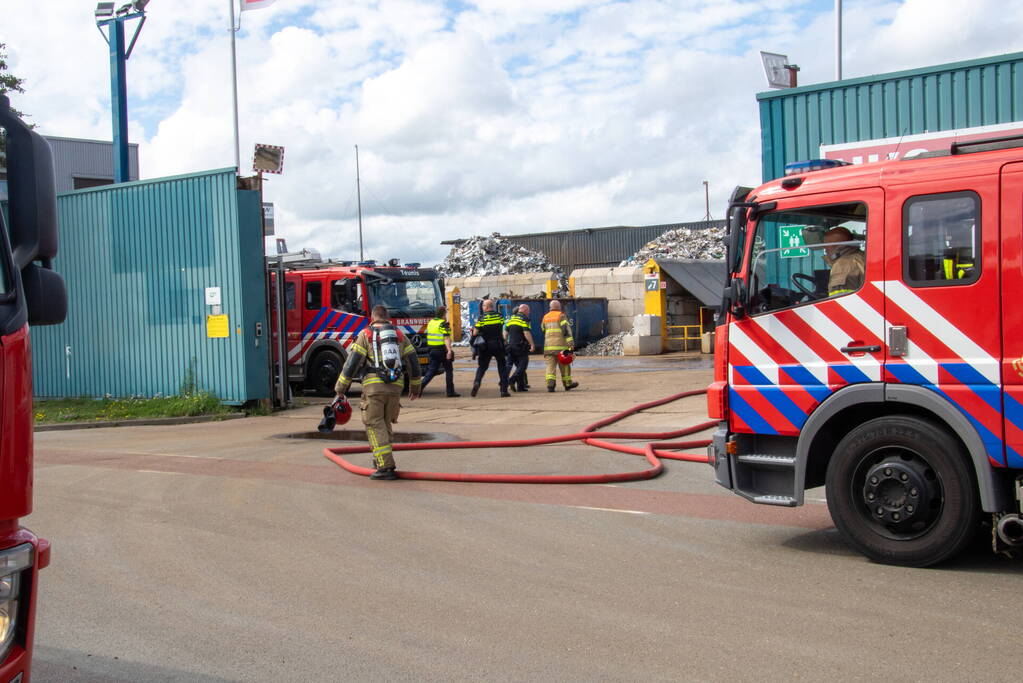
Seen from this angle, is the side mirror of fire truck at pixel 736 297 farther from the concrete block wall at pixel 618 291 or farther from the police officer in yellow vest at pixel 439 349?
the concrete block wall at pixel 618 291

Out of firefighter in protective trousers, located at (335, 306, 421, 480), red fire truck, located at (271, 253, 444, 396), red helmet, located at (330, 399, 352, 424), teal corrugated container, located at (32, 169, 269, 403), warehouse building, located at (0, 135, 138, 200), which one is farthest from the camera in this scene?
warehouse building, located at (0, 135, 138, 200)

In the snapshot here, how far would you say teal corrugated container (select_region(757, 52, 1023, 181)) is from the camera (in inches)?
497

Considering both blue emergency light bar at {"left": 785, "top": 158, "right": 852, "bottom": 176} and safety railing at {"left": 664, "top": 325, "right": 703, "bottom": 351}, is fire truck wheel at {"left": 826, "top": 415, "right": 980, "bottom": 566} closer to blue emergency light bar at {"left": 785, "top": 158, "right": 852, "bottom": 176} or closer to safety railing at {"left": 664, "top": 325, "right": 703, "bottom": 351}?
blue emergency light bar at {"left": 785, "top": 158, "right": 852, "bottom": 176}

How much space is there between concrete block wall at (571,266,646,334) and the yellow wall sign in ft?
57.0

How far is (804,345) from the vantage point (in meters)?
6.76

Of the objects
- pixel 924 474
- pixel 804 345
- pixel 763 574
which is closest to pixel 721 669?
pixel 763 574

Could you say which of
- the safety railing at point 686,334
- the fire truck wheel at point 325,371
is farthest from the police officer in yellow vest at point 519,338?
the safety railing at point 686,334

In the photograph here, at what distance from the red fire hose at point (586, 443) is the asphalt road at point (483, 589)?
138mm

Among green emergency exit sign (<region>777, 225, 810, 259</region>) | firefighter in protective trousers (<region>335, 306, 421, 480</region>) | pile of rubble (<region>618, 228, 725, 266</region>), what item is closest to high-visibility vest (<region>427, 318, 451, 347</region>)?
firefighter in protective trousers (<region>335, 306, 421, 480</region>)

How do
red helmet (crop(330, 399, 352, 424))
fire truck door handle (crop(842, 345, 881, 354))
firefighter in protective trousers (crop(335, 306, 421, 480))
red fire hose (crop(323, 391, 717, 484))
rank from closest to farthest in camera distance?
fire truck door handle (crop(842, 345, 881, 354)) < red fire hose (crop(323, 391, 717, 484)) < firefighter in protective trousers (crop(335, 306, 421, 480)) < red helmet (crop(330, 399, 352, 424))

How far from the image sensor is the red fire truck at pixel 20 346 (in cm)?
297

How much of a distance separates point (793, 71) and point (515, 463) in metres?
9.95

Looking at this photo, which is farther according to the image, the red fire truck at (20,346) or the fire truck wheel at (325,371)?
the fire truck wheel at (325,371)

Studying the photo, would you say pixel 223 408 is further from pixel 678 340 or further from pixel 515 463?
pixel 678 340
